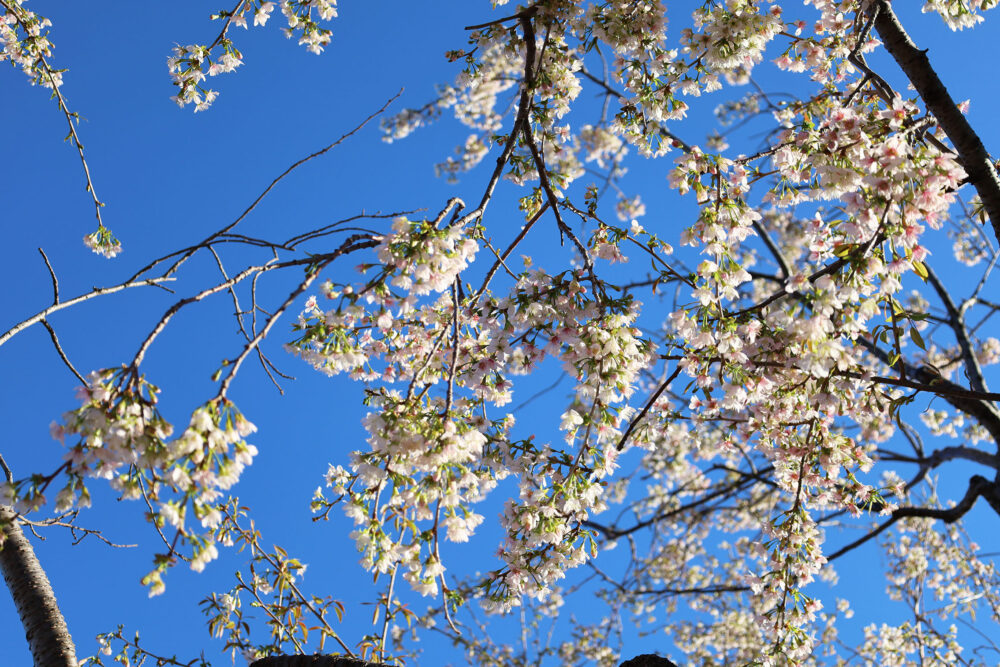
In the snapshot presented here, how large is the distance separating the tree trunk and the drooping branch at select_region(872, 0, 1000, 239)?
410 centimetres

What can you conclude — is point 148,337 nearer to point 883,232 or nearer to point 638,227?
point 638,227

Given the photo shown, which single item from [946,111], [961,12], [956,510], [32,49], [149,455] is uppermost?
[32,49]

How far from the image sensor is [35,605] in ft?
8.99

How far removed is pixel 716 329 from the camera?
251 centimetres

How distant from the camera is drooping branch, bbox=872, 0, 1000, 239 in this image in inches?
111

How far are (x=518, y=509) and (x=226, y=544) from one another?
1.46 metres

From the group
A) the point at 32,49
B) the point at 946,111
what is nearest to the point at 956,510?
the point at 946,111

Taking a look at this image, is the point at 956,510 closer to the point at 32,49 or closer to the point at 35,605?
the point at 35,605

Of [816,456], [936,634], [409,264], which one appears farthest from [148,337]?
[936,634]

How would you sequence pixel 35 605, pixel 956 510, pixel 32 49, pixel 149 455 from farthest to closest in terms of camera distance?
pixel 956 510, pixel 32 49, pixel 35 605, pixel 149 455

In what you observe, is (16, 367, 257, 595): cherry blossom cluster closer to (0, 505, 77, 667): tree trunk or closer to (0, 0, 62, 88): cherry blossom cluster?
(0, 505, 77, 667): tree trunk

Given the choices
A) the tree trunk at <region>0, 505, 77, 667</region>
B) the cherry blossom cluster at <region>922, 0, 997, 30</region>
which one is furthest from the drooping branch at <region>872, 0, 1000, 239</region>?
the tree trunk at <region>0, 505, 77, 667</region>

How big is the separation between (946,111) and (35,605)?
14.0 feet

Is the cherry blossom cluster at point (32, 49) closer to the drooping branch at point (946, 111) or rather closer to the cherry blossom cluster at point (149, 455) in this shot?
the cherry blossom cluster at point (149, 455)
